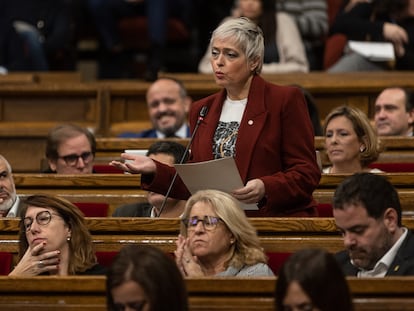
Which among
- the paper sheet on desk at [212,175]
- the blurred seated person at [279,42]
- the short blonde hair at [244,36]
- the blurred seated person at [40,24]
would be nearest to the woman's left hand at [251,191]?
the paper sheet on desk at [212,175]

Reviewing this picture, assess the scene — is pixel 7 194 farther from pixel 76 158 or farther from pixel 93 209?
pixel 76 158

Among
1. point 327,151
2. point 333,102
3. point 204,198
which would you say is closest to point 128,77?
point 333,102

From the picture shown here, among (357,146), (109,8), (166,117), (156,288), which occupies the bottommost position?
(156,288)

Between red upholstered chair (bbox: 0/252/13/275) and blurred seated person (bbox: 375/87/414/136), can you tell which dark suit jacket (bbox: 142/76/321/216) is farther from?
blurred seated person (bbox: 375/87/414/136)

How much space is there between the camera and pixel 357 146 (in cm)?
378

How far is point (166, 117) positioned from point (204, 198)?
1775 mm

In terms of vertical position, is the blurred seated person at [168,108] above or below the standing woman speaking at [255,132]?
above

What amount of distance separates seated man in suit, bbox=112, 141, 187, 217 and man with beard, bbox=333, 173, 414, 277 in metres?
0.88

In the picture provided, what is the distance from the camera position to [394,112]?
4.40 metres

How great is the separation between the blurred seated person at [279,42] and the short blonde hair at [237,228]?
2.36 metres

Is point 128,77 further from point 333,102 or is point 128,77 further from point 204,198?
point 204,198

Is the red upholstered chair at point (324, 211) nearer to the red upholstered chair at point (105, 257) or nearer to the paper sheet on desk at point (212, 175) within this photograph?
the paper sheet on desk at point (212, 175)

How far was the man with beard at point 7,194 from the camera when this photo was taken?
140 inches

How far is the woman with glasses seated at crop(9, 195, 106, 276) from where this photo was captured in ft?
9.94
